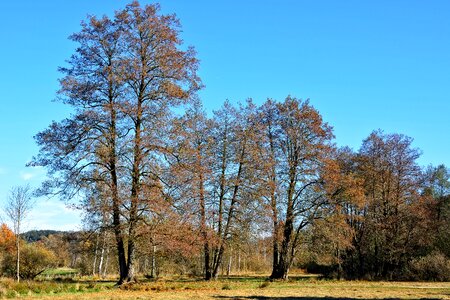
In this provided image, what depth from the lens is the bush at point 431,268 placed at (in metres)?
33.5

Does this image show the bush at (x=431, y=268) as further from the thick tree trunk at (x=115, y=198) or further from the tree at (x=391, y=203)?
the thick tree trunk at (x=115, y=198)

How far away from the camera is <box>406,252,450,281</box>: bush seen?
→ 110 feet

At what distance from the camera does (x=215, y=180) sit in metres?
32.0

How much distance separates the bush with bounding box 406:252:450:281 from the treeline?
15cm

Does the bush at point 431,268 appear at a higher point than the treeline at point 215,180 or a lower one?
lower

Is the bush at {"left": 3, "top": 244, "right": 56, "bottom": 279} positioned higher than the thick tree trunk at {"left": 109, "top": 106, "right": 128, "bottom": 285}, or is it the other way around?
the thick tree trunk at {"left": 109, "top": 106, "right": 128, "bottom": 285}

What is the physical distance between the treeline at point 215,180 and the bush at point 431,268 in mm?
149

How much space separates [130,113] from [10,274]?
24.9m

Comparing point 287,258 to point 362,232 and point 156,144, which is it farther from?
point 156,144

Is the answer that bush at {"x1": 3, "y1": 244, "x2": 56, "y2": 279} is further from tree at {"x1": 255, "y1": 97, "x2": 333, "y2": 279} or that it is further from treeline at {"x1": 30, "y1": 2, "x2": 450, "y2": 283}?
tree at {"x1": 255, "y1": 97, "x2": 333, "y2": 279}

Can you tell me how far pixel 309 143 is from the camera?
A: 33562mm

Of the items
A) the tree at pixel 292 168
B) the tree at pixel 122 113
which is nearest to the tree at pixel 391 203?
the tree at pixel 292 168

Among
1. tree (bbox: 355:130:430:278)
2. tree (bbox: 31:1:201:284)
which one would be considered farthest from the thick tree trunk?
tree (bbox: 355:130:430:278)

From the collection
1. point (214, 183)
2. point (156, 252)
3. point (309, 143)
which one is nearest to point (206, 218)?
point (214, 183)
